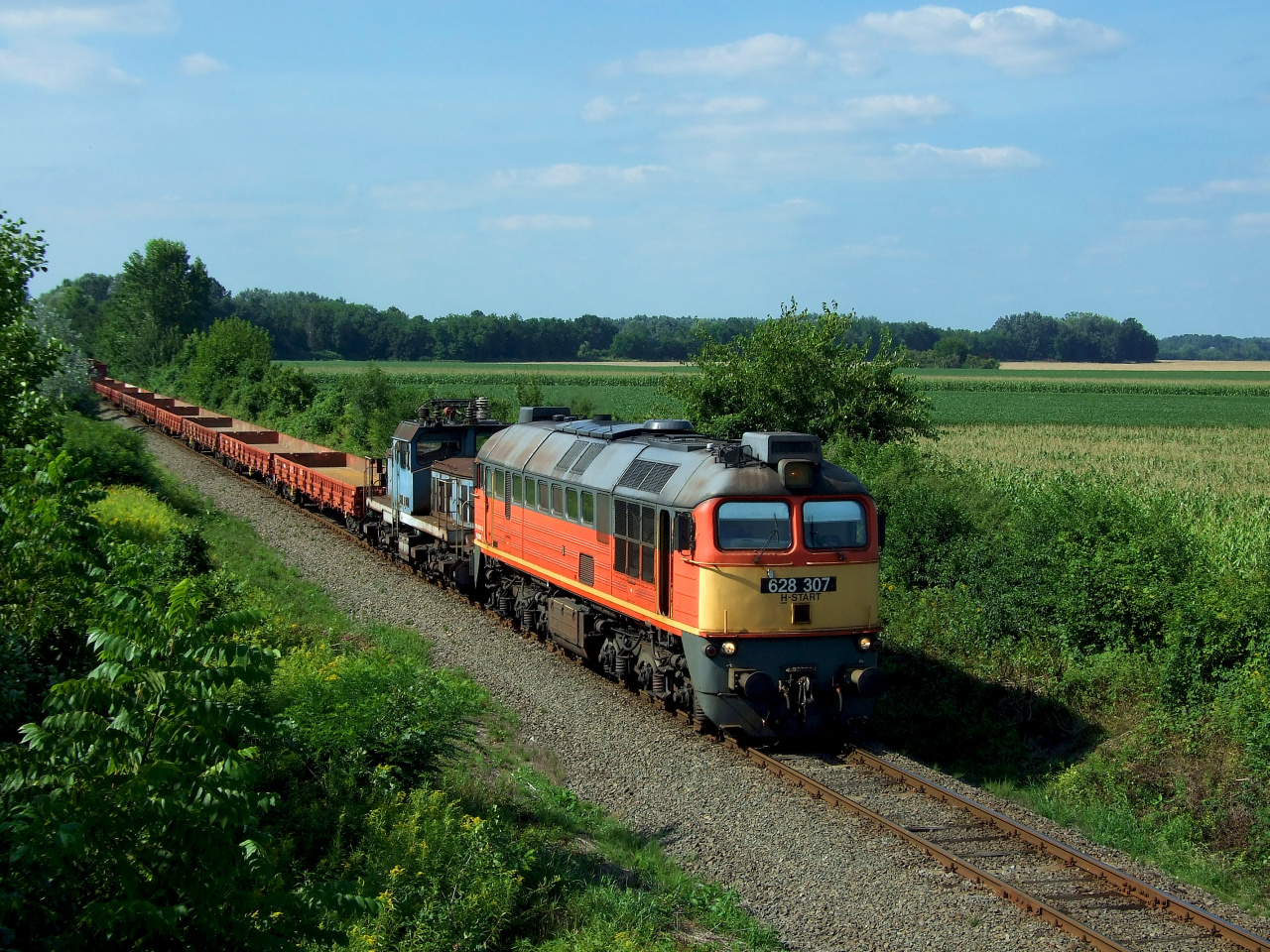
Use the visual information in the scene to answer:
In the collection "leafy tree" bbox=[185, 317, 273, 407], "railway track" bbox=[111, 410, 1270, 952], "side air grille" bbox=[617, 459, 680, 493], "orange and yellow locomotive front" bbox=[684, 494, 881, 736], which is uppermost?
"leafy tree" bbox=[185, 317, 273, 407]

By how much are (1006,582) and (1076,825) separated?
21.1 feet

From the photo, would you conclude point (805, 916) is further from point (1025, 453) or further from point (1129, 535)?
point (1025, 453)

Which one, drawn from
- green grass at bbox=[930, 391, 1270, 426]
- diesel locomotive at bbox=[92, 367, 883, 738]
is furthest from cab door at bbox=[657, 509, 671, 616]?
green grass at bbox=[930, 391, 1270, 426]

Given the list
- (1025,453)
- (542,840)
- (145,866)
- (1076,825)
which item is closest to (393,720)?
(542,840)

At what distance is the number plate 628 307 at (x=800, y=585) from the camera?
13195 mm

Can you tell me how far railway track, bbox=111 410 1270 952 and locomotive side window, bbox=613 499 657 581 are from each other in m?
2.47

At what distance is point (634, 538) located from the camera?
48.8 feet

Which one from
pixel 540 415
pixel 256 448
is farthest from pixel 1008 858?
pixel 256 448

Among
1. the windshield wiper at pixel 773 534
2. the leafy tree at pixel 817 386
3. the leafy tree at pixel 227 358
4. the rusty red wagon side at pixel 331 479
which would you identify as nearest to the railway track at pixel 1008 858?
the windshield wiper at pixel 773 534

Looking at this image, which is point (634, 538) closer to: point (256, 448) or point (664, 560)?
point (664, 560)

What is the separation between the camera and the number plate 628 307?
43.3 feet

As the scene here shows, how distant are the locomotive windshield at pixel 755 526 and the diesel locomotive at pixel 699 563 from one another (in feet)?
0.06

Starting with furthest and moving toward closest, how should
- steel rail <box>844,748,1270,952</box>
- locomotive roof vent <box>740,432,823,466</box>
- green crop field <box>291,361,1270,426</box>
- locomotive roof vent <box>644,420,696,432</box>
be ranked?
green crop field <box>291,361,1270,426</box> < locomotive roof vent <box>644,420,696,432</box> < locomotive roof vent <box>740,432,823,466</box> < steel rail <box>844,748,1270,952</box>

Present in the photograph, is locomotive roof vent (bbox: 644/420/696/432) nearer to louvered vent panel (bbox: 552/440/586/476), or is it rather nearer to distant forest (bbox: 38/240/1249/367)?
louvered vent panel (bbox: 552/440/586/476)
